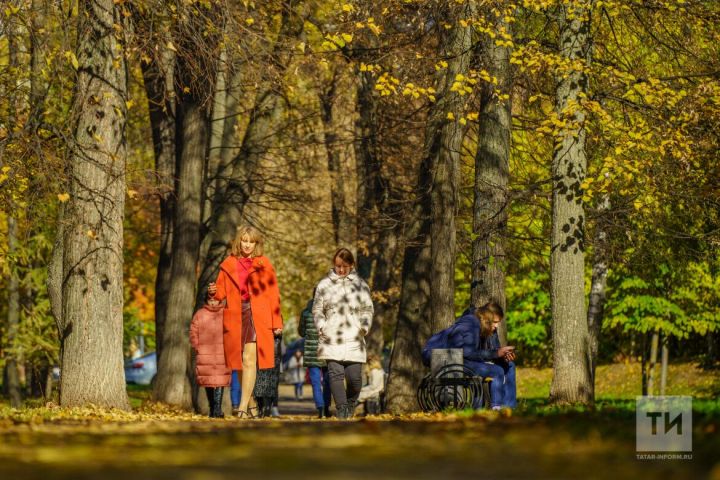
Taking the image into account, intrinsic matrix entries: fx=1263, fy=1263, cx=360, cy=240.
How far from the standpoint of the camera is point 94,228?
13.4 meters

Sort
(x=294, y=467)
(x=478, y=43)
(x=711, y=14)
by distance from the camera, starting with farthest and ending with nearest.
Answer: (x=478, y=43)
(x=711, y=14)
(x=294, y=467)

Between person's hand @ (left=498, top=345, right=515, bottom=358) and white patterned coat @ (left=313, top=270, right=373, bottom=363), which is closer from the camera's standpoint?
white patterned coat @ (left=313, top=270, right=373, bottom=363)

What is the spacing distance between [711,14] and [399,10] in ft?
14.7

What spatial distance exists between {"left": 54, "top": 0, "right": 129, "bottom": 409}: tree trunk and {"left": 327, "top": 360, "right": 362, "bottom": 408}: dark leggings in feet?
7.45

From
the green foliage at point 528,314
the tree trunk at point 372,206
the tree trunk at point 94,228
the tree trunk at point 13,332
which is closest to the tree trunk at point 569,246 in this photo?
the tree trunk at point 94,228

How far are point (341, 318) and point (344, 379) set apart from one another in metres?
0.72

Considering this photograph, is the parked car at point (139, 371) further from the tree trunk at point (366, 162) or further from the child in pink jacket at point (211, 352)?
the child in pink jacket at point (211, 352)

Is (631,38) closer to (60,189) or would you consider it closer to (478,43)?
(478,43)

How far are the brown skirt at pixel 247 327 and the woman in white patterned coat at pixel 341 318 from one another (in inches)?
38.3

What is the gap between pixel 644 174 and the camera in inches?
642

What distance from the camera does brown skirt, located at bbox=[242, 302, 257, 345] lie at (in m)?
13.9

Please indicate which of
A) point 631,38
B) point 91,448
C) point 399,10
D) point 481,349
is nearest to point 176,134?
point 399,10

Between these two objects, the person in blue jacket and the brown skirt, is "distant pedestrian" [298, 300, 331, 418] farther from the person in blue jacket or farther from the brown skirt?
the person in blue jacket

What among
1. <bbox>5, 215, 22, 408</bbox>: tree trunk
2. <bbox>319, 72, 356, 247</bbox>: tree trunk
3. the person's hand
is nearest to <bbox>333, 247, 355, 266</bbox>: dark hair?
the person's hand
